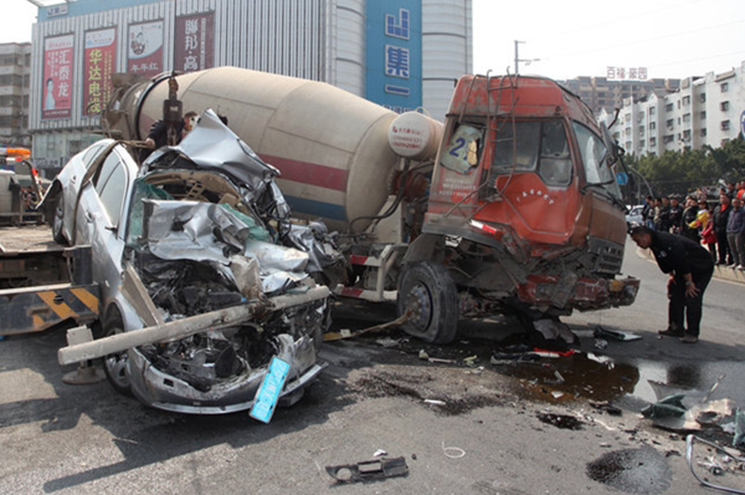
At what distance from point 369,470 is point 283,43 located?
3295 centimetres

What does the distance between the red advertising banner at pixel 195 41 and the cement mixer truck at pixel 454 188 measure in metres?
29.2

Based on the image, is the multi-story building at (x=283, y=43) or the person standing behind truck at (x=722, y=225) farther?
the multi-story building at (x=283, y=43)

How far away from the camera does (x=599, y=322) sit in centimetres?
793

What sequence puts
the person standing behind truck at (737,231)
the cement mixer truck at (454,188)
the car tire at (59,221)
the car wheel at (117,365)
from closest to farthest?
the car wheel at (117,365), the cement mixer truck at (454,188), the car tire at (59,221), the person standing behind truck at (737,231)

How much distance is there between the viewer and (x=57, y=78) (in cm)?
4006

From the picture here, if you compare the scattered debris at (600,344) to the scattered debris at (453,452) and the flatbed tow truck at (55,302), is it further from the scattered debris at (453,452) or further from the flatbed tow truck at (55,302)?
the flatbed tow truck at (55,302)

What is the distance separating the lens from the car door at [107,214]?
14.5ft

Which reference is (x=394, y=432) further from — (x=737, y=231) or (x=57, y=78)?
(x=57, y=78)

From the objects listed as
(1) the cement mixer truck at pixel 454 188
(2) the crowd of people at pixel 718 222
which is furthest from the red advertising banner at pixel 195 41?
(1) the cement mixer truck at pixel 454 188

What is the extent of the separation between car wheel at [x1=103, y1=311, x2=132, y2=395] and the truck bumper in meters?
3.92

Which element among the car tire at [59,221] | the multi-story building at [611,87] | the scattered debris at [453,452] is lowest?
the scattered debris at [453,452]

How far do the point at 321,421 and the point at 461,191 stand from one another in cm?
324

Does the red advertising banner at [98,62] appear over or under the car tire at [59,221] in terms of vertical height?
over

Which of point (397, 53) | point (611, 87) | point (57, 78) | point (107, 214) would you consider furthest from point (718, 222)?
point (611, 87)
